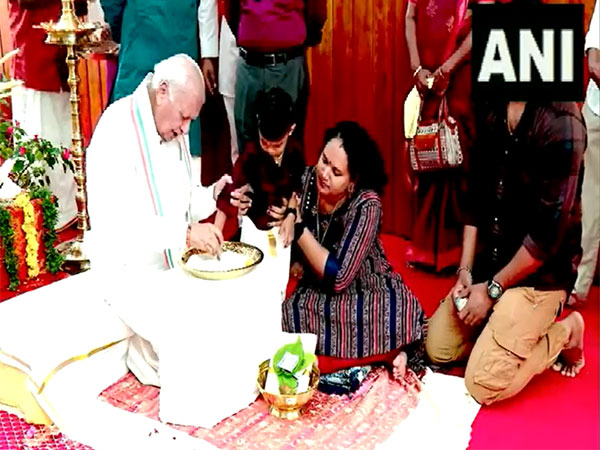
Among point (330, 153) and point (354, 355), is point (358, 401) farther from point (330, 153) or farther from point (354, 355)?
point (330, 153)

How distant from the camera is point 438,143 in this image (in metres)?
3.77

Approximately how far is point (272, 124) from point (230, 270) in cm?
89

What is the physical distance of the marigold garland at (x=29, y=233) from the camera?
3959mm

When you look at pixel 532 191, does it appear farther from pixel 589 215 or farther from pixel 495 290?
pixel 589 215

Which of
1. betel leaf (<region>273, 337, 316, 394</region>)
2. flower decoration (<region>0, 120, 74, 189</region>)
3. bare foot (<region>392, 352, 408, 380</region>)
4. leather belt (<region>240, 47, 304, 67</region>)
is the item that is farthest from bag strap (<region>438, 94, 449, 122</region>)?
flower decoration (<region>0, 120, 74, 189</region>)

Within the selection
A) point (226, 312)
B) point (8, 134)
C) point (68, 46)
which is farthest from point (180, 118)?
point (8, 134)

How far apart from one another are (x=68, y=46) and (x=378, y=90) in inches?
55.3

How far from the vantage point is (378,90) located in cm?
414

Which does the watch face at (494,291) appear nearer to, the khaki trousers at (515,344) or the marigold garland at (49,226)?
the khaki trousers at (515,344)

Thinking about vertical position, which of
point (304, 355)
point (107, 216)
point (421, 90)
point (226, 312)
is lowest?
point (304, 355)

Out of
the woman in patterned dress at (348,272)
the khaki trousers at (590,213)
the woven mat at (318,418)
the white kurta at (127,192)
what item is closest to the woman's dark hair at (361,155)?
the woman in patterned dress at (348,272)

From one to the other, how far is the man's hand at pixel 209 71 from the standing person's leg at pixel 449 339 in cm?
133

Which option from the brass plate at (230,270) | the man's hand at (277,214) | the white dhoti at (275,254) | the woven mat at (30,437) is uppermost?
the man's hand at (277,214)

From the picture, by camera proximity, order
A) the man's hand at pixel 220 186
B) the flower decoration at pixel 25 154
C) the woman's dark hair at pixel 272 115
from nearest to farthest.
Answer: the man's hand at pixel 220 186 → the woman's dark hair at pixel 272 115 → the flower decoration at pixel 25 154
